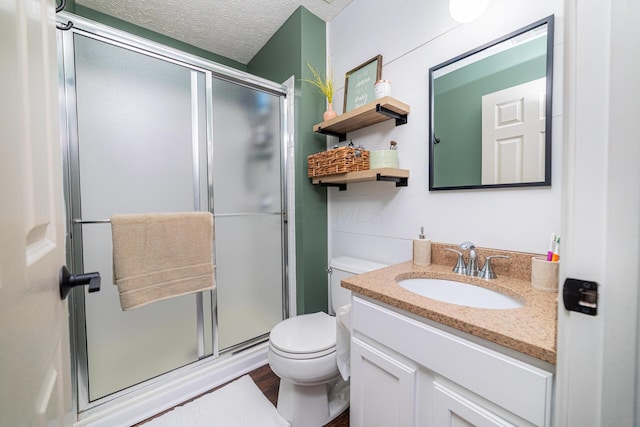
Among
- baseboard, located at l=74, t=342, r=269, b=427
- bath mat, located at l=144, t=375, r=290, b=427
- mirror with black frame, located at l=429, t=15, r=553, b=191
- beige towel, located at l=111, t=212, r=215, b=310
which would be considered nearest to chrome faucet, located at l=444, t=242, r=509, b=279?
mirror with black frame, located at l=429, t=15, r=553, b=191

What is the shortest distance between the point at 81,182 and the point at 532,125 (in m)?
2.04

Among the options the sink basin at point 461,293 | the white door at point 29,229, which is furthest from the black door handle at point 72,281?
the sink basin at point 461,293

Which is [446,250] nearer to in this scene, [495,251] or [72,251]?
[495,251]

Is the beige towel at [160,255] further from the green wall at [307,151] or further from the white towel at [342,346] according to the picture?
the white towel at [342,346]

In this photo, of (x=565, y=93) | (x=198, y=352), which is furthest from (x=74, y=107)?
(x=565, y=93)

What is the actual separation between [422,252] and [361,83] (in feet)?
3.71

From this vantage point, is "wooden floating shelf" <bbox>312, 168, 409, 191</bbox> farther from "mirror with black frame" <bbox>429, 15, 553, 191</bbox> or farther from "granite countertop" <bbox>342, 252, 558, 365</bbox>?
"granite countertop" <bbox>342, 252, 558, 365</bbox>

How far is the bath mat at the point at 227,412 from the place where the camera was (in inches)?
48.1

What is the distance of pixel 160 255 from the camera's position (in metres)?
1.23

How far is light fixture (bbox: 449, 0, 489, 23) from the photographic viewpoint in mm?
1020

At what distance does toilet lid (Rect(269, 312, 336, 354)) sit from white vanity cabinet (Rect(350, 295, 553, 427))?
0.84 feet

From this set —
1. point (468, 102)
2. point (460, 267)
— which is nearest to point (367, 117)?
point (468, 102)

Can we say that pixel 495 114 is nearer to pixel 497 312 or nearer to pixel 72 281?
pixel 497 312

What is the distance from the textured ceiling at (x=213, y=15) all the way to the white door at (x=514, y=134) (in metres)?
1.32
